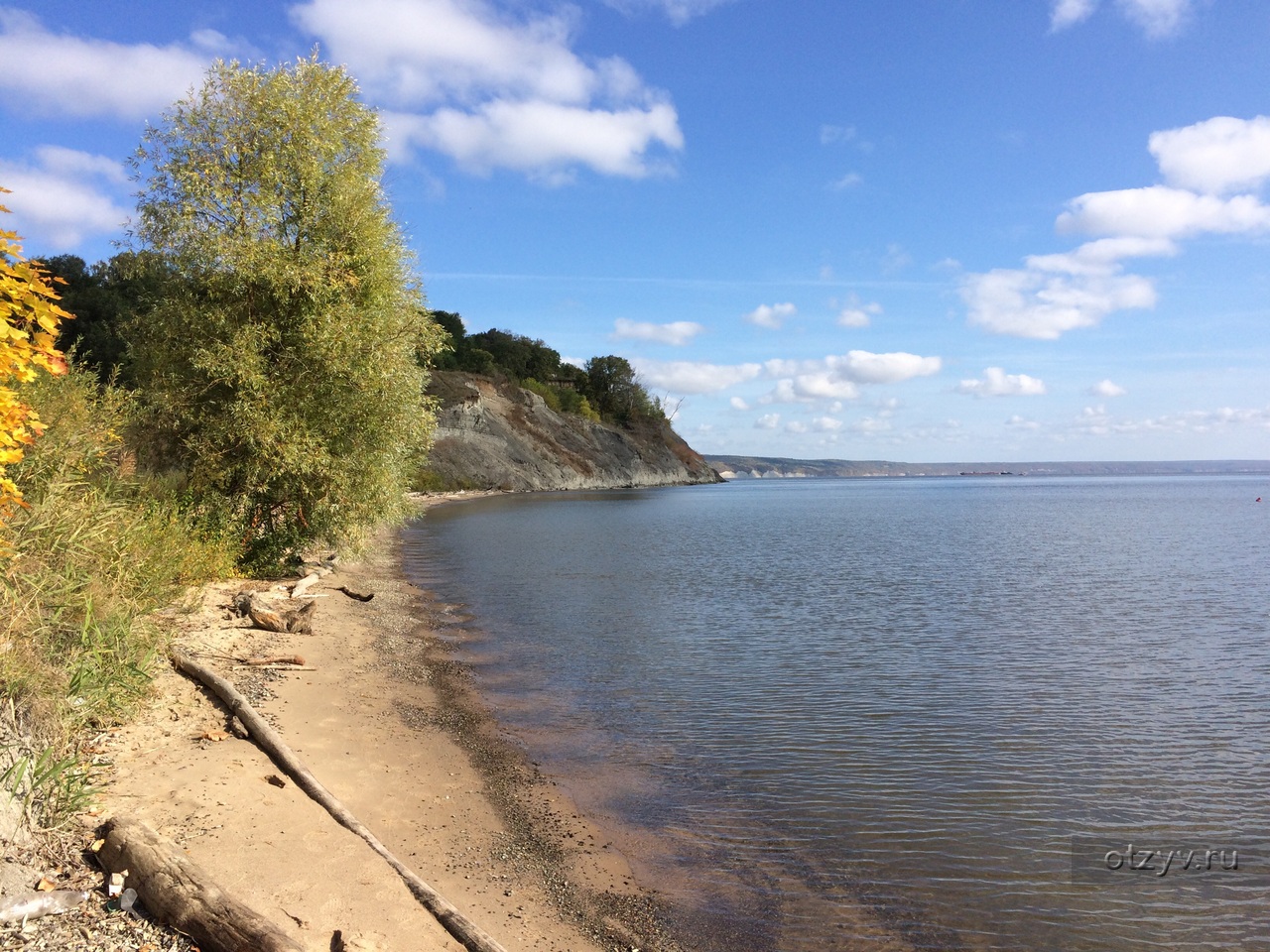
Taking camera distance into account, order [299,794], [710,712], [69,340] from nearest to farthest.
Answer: [299,794] → [710,712] → [69,340]

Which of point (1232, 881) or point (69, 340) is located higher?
point (69, 340)

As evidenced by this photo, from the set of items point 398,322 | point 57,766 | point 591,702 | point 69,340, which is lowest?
point 591,702

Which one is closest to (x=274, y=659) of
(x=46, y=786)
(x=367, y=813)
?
(x=367, y=813)

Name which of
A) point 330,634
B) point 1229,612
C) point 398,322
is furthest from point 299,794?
point 1229,612

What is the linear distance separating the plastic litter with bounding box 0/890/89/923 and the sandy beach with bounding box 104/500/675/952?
942mm

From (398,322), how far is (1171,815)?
1689 centimetres

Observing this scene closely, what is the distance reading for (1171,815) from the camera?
→ 27.7 ft

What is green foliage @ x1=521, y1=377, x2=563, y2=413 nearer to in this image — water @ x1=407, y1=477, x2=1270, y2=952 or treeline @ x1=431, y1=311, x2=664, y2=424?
treeline @ x1=431, y1=311, x2=664, y2=424

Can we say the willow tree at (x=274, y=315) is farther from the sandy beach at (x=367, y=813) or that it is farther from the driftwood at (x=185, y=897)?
the driftwood at (x=185, y=897)

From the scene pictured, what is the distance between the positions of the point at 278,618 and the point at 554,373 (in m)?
123

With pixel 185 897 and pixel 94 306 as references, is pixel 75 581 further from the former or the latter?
pixel 94 306

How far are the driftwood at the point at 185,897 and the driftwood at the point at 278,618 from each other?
8.43 meters

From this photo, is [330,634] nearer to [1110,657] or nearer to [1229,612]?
[1110,657]

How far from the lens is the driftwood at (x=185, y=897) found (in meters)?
4.81
